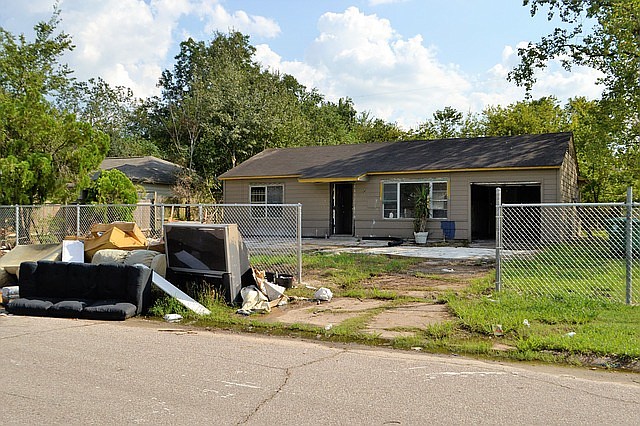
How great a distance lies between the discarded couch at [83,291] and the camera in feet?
28.4

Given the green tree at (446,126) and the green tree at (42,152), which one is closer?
the green tree at (42,152)

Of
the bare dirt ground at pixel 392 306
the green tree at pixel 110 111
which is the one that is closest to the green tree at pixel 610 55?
the bare dirt ground at pixel 392 306

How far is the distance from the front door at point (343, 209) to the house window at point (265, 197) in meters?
2.29

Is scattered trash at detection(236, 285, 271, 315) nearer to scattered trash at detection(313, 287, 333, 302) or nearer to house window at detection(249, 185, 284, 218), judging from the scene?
scattered trash at detection(313, 287, 333, 302)

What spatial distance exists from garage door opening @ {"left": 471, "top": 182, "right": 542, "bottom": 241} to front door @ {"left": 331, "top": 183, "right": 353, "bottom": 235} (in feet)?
16.4

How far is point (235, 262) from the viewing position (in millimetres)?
9547

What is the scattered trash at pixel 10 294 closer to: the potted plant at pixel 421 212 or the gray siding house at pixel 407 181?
the gray siding house at pixel 407 181

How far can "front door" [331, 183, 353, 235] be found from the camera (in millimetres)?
23719

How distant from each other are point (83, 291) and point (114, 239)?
247 cm

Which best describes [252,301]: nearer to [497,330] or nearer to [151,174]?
[497,330]

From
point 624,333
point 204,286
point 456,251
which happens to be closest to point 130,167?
point 456,251

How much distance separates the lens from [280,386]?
201 inches

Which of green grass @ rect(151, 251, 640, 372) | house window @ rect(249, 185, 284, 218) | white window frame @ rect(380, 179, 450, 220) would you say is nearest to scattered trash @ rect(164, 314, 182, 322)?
green grass @ rect(151, 251, 640, 372)

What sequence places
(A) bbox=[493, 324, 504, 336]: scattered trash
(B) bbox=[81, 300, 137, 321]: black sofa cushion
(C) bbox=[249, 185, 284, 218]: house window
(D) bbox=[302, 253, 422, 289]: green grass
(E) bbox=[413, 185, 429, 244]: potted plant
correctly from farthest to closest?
(C) bbox=[249, 185, 284, 218]: house window, (E) bbox=[413, 185, 429, 244]: potted plant, (D) bbox=[302, 253, 422, 289]: green grass, (B) bbox=[81, 300, 137, 321]: black sofa cushion, (A) bbox=[493, 324, 504, 336]: scattered trash
